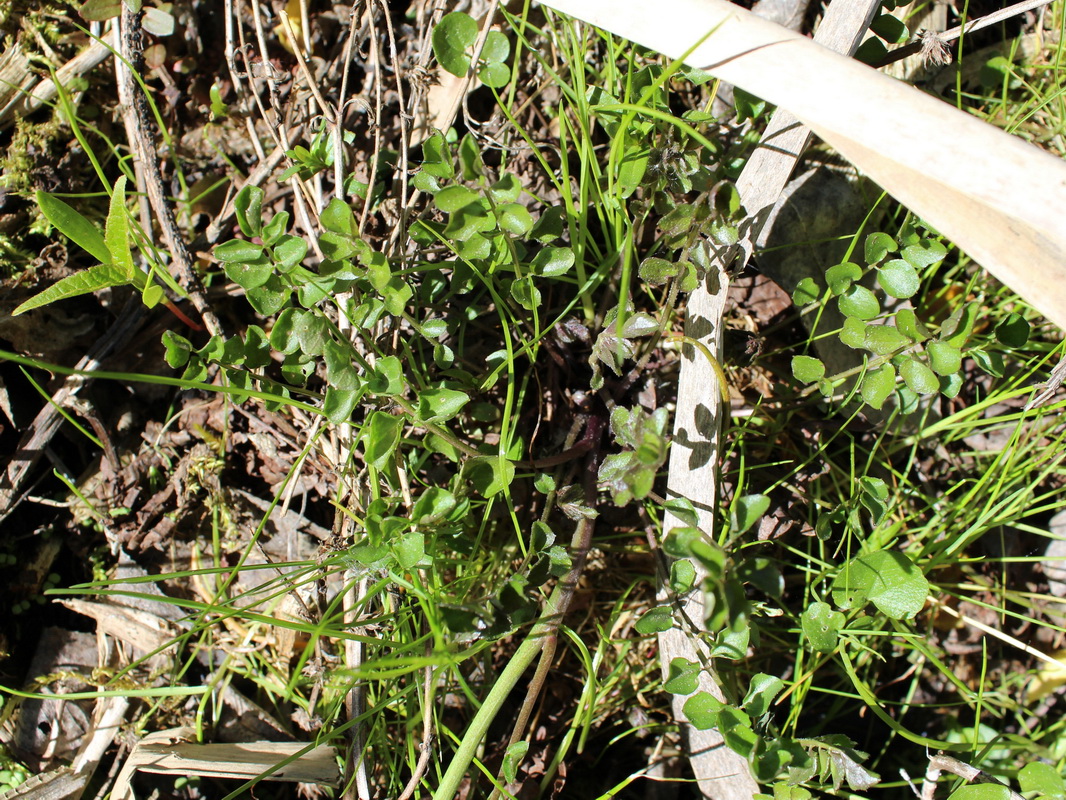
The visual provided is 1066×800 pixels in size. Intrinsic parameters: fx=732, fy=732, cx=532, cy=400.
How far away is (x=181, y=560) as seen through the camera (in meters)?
1.83

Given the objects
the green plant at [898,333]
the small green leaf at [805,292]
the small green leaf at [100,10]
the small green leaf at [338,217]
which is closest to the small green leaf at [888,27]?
the green plant at [898,333]

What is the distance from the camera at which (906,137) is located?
3.88 feet

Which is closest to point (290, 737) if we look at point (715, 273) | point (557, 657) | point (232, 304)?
point (557, 657)

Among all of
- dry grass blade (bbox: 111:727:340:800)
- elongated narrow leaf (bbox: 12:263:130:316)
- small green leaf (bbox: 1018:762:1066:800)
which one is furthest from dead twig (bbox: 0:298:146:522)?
small green leaf (bbox: 1018:762:1066:800)

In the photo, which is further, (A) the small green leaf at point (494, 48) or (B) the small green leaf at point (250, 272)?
(A) the small green leaf at point (494, 48)

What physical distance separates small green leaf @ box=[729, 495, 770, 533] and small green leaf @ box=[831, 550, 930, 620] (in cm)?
25

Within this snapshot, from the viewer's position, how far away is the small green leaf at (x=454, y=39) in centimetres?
128

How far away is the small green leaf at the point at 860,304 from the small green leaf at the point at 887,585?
0.44 meters

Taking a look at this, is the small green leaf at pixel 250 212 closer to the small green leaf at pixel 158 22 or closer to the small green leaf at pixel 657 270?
the small green leaf at pixel 657 270

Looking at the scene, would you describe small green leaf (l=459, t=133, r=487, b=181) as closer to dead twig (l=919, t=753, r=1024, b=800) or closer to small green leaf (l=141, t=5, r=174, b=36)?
small green leaf (l=141, t=5, r=174, b=36)

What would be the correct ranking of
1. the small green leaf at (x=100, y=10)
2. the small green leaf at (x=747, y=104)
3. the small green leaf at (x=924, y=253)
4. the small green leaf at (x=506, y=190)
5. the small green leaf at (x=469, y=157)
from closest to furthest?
1. the small green leaf at (x=469, y=157)
2. the small green leaf at (x=506, y=190)
3. the small green leaf at (x=924, y=253)
4. the small green leaf at (x=747, y=104)
5. the small green leaf at (x=100, y=10)

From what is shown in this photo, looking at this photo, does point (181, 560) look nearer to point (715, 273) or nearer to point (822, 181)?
point (715, 273)

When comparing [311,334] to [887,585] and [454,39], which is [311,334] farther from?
[887,585]

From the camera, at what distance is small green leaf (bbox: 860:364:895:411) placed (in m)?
1.30
